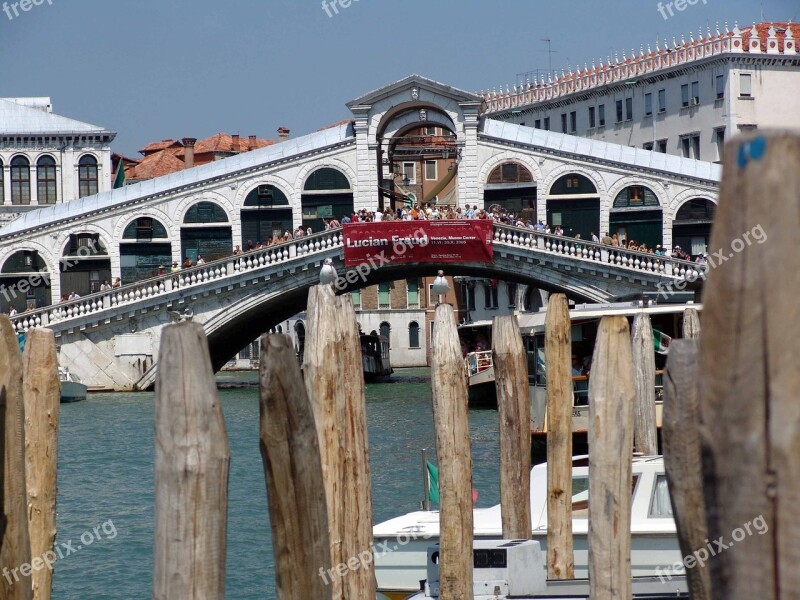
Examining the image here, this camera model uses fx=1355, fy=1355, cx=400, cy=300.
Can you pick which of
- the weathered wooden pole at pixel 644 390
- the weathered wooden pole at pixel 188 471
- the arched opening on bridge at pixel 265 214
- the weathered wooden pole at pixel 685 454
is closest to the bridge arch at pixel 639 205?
the arched opening on bridge at pixel 265 214

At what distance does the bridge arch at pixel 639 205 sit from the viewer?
110 feet

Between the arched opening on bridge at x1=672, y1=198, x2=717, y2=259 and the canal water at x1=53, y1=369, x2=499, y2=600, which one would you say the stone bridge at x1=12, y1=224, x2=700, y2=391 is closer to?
the arched opening on bridge at x1=672, y1=198, x2=717, y2=259

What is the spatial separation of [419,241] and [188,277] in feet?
18.1

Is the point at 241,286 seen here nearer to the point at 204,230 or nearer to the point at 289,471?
the point at 204,230

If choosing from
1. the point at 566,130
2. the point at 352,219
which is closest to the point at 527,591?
the point at 352,219

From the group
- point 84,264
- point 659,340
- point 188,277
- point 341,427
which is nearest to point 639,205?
point 188,277

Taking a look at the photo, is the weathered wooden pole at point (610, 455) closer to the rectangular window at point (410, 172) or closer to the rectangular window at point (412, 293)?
the rectangular window at point (412, 293)

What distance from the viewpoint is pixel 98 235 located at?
33594 millimetres

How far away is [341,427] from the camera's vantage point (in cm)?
653

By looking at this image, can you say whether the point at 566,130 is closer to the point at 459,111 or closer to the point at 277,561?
the point at 459,111

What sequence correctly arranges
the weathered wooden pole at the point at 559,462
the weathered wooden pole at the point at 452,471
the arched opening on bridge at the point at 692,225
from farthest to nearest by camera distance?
the arched opening on bridge at the point at 692,225 < the weathered wooden pole at the point at 559,462 < the weathered wooden pole at the point at 452,471

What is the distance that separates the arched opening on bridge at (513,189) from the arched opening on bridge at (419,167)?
1.23m

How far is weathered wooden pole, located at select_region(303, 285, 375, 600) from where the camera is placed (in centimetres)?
627

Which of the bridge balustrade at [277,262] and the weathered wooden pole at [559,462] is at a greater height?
the bridge balustrade at [277,262]
